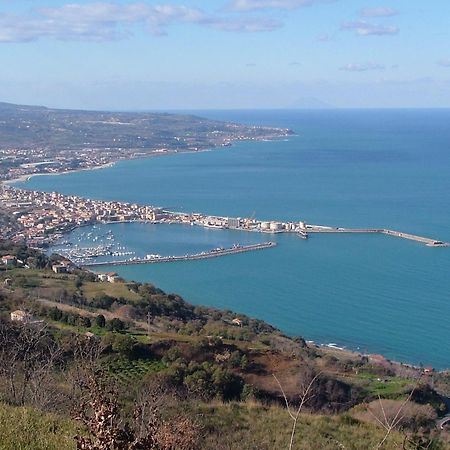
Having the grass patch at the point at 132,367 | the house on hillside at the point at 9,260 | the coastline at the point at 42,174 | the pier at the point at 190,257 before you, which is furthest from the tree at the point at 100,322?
the coastline at the point at 42,174

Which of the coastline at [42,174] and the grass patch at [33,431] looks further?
the coastline at [42,174]

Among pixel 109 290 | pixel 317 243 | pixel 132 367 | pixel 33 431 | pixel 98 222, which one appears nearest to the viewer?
pixel 33 431

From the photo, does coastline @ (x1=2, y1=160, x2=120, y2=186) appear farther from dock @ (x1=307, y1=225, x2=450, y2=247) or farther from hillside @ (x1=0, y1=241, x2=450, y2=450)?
hillside @ (x1=0, y1=241, x2=450, y2=450)

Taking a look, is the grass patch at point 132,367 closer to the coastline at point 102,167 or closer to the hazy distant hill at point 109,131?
the coastline at point 102,167

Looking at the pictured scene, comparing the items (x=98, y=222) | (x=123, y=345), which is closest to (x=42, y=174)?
(x=98, y=222)

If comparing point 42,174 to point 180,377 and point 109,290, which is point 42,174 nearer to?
point 109,290

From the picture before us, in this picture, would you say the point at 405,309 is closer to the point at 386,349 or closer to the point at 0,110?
the point at 386,349

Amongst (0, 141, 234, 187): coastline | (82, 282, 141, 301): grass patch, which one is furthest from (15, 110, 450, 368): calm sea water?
(82, 282, 141, 301): grass patch

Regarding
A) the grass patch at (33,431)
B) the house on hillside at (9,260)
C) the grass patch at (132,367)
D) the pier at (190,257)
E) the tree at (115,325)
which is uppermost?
the grass patch at (33,431)
